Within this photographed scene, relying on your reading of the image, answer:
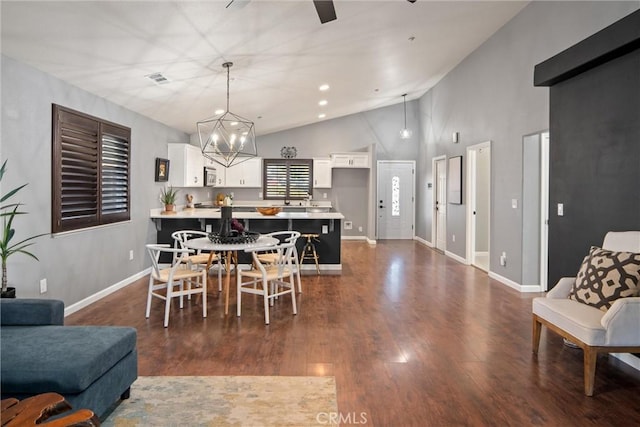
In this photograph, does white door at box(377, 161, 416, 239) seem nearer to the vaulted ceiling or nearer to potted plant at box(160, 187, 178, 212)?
the vaulted ceiling

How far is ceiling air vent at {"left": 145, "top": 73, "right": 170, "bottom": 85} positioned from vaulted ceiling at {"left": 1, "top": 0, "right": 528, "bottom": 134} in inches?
2.5

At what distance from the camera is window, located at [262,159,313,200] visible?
33.4ft

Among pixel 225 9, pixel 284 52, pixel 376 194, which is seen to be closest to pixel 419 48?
pixel 284 52

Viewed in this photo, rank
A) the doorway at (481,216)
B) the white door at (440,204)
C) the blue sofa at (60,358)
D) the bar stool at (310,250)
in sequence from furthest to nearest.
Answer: the white door at (440,204) → the doorway at (481,216) → the bar stool at (310,250) → the blue sofa at (60,358)

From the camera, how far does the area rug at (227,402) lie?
232 centimetres

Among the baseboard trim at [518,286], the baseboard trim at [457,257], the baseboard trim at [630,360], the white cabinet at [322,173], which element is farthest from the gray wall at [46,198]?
the baseboard trim at [457,257]

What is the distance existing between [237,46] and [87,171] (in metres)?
2.12

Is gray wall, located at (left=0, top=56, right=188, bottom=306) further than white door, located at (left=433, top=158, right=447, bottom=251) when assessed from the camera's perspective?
No

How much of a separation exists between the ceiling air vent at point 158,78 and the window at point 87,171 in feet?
2.61

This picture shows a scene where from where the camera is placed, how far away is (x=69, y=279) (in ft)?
14.1

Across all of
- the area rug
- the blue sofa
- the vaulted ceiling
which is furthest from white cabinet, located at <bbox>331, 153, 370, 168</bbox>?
the blue sofa

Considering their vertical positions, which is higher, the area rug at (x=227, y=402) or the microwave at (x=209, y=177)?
the microwave at (x=209, y=177)

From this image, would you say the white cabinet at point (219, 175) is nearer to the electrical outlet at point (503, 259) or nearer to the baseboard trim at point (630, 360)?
the electrical outlet at point (503, 259)

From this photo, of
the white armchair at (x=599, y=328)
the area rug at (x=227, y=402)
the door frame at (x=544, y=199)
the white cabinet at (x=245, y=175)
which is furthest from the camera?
the white cabinet at (x=245, y=175)
